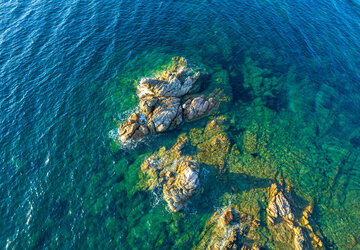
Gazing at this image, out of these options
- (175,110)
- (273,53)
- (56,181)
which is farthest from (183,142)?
(273,53)

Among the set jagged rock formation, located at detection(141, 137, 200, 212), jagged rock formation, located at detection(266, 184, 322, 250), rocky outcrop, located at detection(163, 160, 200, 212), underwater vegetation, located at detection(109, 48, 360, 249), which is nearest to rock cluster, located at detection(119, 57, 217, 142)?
underwater vegetation, located at detection(109, 48, 360, 249)

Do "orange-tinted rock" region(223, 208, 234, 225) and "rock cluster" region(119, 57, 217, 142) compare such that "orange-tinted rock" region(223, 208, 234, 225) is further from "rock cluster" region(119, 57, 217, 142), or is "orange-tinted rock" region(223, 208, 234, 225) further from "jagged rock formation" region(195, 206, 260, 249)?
"rock cluster" region(119, 57, 217, 142)

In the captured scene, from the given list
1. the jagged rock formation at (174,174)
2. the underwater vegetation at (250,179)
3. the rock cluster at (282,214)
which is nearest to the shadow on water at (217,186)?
the underwater vegetation at (250,179)

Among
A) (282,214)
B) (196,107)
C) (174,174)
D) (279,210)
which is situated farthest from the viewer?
(196,107)

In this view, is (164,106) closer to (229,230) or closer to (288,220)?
(229,230)

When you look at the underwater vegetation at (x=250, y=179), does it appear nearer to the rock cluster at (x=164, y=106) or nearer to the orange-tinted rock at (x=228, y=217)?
the orange-tinted rock at (x=228, y=217)

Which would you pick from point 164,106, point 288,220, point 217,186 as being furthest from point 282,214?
point 164,106
